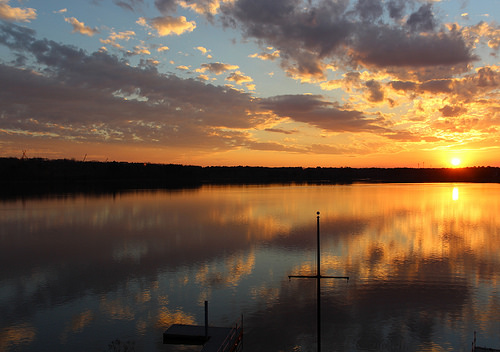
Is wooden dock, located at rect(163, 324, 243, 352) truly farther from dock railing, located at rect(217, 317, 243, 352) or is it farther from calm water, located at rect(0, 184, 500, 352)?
calm water, located at rect(0, 184, 500, 352)

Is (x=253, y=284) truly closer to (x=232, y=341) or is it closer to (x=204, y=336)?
(x=204, y=336)

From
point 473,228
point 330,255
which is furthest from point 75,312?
point 473,228

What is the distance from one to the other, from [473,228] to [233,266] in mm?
40182

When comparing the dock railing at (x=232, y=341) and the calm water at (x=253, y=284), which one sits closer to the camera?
the dock railing at (x=232, y=341)

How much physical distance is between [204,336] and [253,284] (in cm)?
978

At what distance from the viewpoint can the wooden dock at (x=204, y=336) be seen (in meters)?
18.0

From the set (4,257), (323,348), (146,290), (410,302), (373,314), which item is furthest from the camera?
(4,257)

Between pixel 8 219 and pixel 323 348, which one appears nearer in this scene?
pixel 323 348

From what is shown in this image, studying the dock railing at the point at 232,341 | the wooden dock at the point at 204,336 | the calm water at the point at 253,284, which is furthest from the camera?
the calm water at the point at 253,284

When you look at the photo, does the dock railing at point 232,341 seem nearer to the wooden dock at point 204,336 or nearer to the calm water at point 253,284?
the wooden dock at point 204,336

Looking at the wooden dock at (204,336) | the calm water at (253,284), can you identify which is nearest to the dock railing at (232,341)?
the wooden dock at (204,336)

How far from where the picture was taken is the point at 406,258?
37.1m

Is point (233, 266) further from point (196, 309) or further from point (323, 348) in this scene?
point (323, 348)

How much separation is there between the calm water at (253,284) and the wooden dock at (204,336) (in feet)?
1.77
